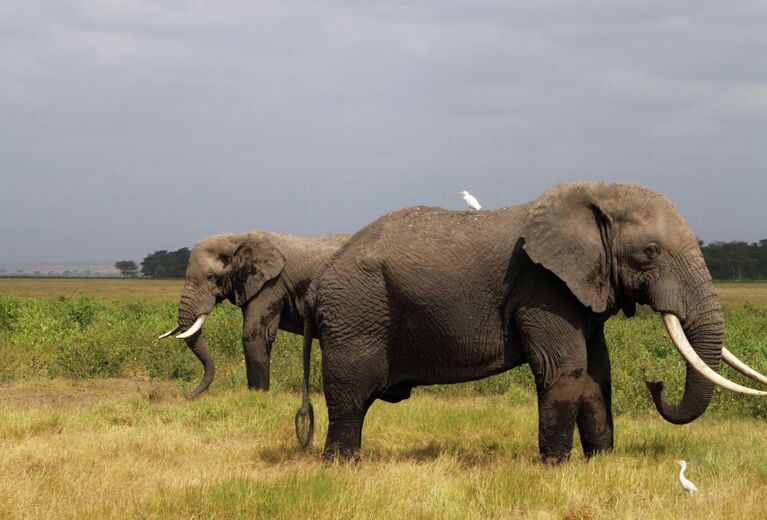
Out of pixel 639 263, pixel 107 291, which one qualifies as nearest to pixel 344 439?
pixel 639 263

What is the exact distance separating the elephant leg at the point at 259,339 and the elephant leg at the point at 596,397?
616cm

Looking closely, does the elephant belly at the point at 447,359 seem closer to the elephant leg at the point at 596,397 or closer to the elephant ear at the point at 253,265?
the elephant leg at the point at 596,397

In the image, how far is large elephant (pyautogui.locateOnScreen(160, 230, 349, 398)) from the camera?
13.9 metres

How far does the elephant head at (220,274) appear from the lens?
14.0 m

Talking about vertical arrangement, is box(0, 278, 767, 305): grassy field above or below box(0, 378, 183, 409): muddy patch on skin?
below

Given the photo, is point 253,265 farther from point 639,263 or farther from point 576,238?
point 639,263

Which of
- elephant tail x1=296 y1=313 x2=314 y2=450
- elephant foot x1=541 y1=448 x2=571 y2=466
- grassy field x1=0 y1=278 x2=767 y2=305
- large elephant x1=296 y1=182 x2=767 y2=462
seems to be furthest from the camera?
grassy field x1=0 y1=278 x2=767 y2=305

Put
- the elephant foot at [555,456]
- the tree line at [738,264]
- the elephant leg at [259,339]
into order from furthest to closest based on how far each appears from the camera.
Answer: the tree line at [738,264] → the elephant leg at [259,339] → the elephant foot at [555,456]

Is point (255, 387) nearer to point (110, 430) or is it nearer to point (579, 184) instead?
point (110, 430)

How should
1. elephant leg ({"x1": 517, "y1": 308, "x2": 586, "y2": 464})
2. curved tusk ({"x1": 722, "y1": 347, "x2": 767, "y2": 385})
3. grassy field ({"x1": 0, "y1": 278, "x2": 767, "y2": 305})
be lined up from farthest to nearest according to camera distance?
grassy field ({"x1": 0, "y1": 278, "x2": 767, "y2": 305}), elephant leg ({"x1": 517, "y1": 308, "x2": 586, "y2": 464}), curved tusk ({"x1": 722, "y1": 347, "x2": 767, "y2": 385})

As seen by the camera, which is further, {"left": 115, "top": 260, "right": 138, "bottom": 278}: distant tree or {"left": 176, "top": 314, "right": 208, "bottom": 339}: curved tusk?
{"left": 115, "top": 260, "right": 138, "bottom": 278}: distant tree

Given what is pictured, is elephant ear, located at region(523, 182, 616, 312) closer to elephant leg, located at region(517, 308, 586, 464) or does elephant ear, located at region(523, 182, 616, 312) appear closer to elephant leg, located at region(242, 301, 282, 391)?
elephant leg, located at region(517, 308, 586, 464)

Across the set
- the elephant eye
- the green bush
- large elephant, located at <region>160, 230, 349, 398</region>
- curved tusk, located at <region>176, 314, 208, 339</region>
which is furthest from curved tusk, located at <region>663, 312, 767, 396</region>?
curved tusk, located at <region>176, 314, 208, 339</region>

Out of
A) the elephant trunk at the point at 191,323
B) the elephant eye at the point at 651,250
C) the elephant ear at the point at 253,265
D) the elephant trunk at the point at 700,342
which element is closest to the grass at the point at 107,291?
the elephant trunk at the point at 191,323
